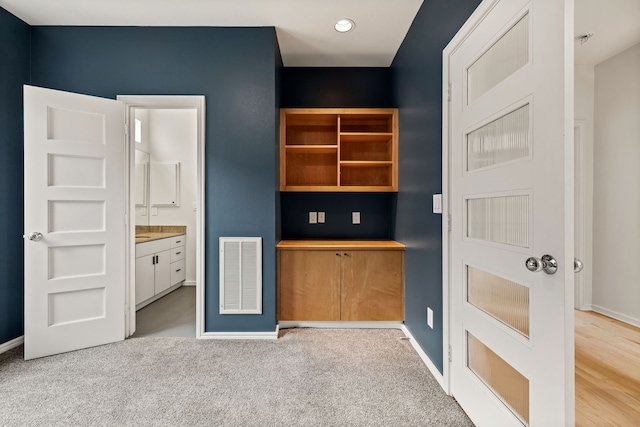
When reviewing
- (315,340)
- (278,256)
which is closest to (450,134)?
(278,256)

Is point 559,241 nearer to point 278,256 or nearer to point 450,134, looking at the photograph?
point 450,134

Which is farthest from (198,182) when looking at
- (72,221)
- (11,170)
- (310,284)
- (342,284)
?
(342,284)

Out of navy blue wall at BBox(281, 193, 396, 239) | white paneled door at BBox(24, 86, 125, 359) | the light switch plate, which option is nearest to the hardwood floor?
the light switch plate

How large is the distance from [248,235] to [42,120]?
1740 millimetres

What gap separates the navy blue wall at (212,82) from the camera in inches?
101

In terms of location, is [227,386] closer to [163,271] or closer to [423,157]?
[423,157]

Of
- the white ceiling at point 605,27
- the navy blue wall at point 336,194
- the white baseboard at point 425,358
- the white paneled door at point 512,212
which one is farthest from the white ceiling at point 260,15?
the white baseboard at point 425,358

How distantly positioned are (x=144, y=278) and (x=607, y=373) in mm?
4184

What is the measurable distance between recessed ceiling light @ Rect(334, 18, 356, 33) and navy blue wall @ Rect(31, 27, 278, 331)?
57 cm

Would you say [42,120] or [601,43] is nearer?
[42,120]

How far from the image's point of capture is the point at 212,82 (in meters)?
2.57

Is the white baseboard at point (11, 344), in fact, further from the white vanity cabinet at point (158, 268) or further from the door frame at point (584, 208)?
the door frame at point (584, 208)

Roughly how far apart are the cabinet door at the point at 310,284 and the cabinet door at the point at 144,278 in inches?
68.3

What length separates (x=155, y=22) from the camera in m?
2.51
